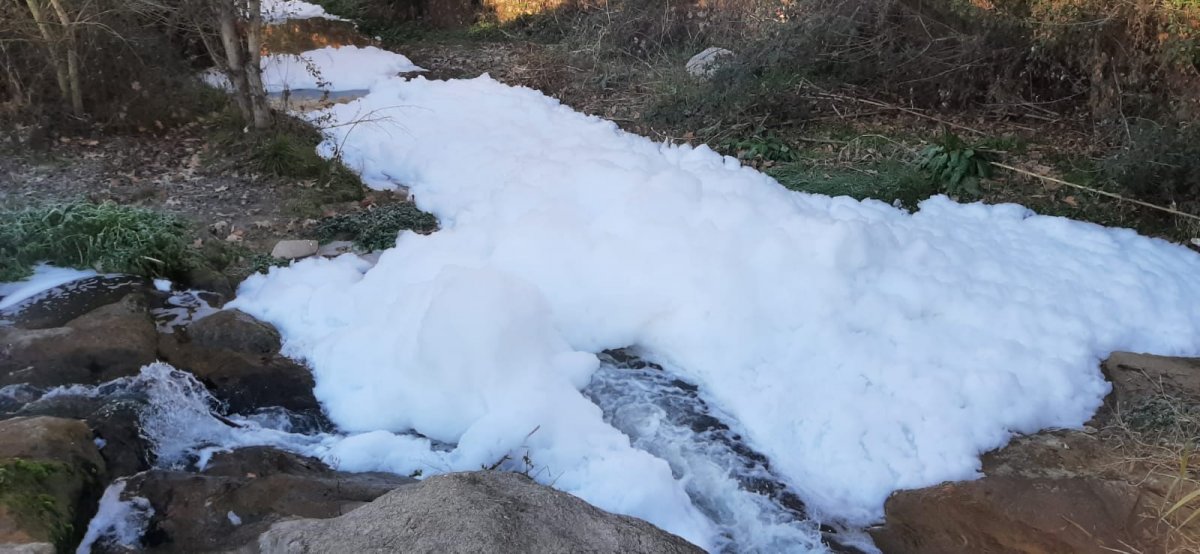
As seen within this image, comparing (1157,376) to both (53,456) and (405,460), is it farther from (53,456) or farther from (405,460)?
(53,456)

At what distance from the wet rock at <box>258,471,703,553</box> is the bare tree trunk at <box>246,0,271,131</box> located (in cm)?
563

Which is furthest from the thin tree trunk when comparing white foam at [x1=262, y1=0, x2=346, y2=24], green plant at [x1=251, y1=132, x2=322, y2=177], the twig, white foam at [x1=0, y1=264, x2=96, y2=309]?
the twig

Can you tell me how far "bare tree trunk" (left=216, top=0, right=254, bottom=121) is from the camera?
732cm

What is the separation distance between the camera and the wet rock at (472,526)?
2.65m

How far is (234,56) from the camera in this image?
7.52 m

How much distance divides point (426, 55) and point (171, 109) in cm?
493

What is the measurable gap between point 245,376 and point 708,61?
21.8ft

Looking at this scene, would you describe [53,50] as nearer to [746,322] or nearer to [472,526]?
[746,322]

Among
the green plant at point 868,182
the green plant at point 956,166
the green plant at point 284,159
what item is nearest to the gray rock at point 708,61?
the green plant at point 868,182

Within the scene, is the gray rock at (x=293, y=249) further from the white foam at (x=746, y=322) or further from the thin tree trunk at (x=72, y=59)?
the thin tree trunk at (x=72, y=59)

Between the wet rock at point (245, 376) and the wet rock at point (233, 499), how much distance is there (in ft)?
2.36

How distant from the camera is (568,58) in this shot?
1108 cm

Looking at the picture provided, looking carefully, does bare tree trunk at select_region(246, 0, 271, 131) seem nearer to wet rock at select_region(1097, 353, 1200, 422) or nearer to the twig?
the twig

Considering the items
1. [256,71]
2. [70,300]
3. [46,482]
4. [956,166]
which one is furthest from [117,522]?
[956,166]
